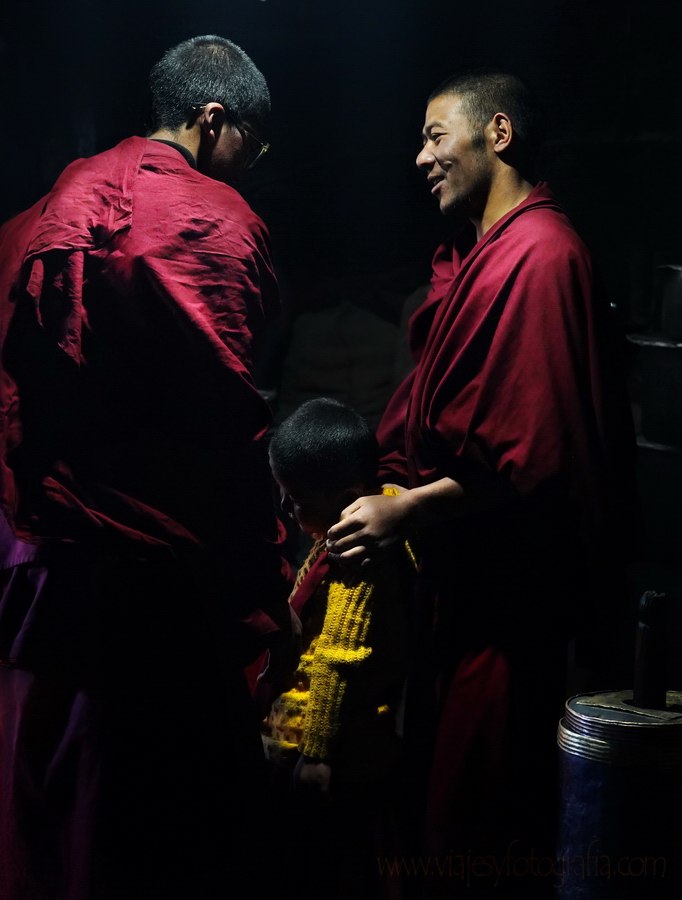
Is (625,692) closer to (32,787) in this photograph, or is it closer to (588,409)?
(588,409)

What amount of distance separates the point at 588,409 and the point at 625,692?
2.15 ft

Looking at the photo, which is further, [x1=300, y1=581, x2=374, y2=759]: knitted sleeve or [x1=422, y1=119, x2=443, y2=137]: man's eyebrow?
[x1=422, y1=119, x2=443, y2=137]: man's eyebrow

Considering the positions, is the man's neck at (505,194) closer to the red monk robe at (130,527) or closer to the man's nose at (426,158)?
the man's nose at (426,158)

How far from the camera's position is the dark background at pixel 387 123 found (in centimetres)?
377

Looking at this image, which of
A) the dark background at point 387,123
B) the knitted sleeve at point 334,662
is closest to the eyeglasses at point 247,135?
the knitted sleeve at point 334,662

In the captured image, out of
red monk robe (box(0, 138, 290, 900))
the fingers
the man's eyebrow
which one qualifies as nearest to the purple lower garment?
red monk robe (box(0, 138, 290, 900))

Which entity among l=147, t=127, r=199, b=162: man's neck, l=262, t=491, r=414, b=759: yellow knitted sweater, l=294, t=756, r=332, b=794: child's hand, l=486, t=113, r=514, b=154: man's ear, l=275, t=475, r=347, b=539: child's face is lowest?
l=294, t=756, r=332, b=794: child's hand

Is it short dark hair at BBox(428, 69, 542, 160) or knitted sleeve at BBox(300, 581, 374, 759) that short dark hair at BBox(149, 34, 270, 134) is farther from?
knitted sleeve at BBox(300, 581, 374, 759)

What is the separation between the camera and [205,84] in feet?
8.72

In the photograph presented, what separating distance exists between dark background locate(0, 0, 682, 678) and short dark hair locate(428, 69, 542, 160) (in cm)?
97

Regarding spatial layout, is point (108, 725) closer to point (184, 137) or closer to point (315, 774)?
point (315, 774)

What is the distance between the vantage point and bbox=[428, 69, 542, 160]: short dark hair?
2742 mm

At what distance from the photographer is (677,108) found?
4102 mm

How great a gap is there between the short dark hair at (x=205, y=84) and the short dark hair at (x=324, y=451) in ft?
2.24
